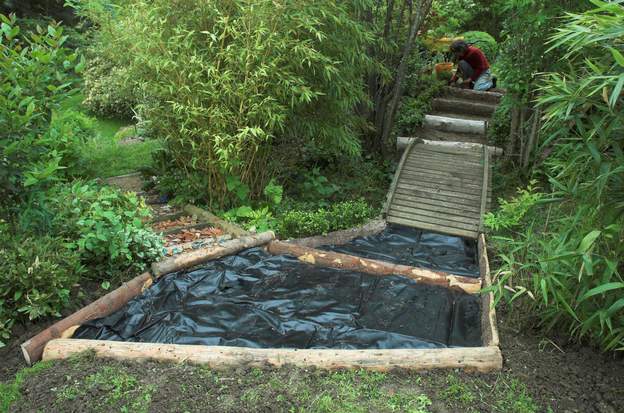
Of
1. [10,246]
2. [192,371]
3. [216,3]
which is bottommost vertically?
[192,371]

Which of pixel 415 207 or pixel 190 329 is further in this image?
pixel 415 207

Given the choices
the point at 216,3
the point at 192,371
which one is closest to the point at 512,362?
the point at 192,371

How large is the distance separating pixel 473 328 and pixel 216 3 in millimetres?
3237

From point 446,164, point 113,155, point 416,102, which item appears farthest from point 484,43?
point 113,155

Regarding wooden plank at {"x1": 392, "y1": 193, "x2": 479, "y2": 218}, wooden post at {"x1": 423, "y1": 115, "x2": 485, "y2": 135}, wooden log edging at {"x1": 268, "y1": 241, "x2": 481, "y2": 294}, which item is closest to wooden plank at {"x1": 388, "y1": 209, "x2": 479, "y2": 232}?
wooden plank at {"x1": 392, "y1": 193, "x2": 479, "y2": 218}

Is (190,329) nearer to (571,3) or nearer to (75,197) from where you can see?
(75,197)

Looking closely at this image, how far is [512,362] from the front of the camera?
8.07 feet

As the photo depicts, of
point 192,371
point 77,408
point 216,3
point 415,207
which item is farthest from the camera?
point 415,207

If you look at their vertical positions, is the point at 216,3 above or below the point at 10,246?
above

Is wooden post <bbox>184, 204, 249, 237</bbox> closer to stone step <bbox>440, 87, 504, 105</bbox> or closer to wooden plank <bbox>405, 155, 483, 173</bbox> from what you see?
wooden plank <bbox>405, 155, 483, 173</bbox>

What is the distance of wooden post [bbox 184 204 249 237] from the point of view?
4090mm

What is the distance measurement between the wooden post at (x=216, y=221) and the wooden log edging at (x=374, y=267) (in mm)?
354

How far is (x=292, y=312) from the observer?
2.95m

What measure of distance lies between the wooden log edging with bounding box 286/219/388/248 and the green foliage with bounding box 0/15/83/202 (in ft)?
6.83
